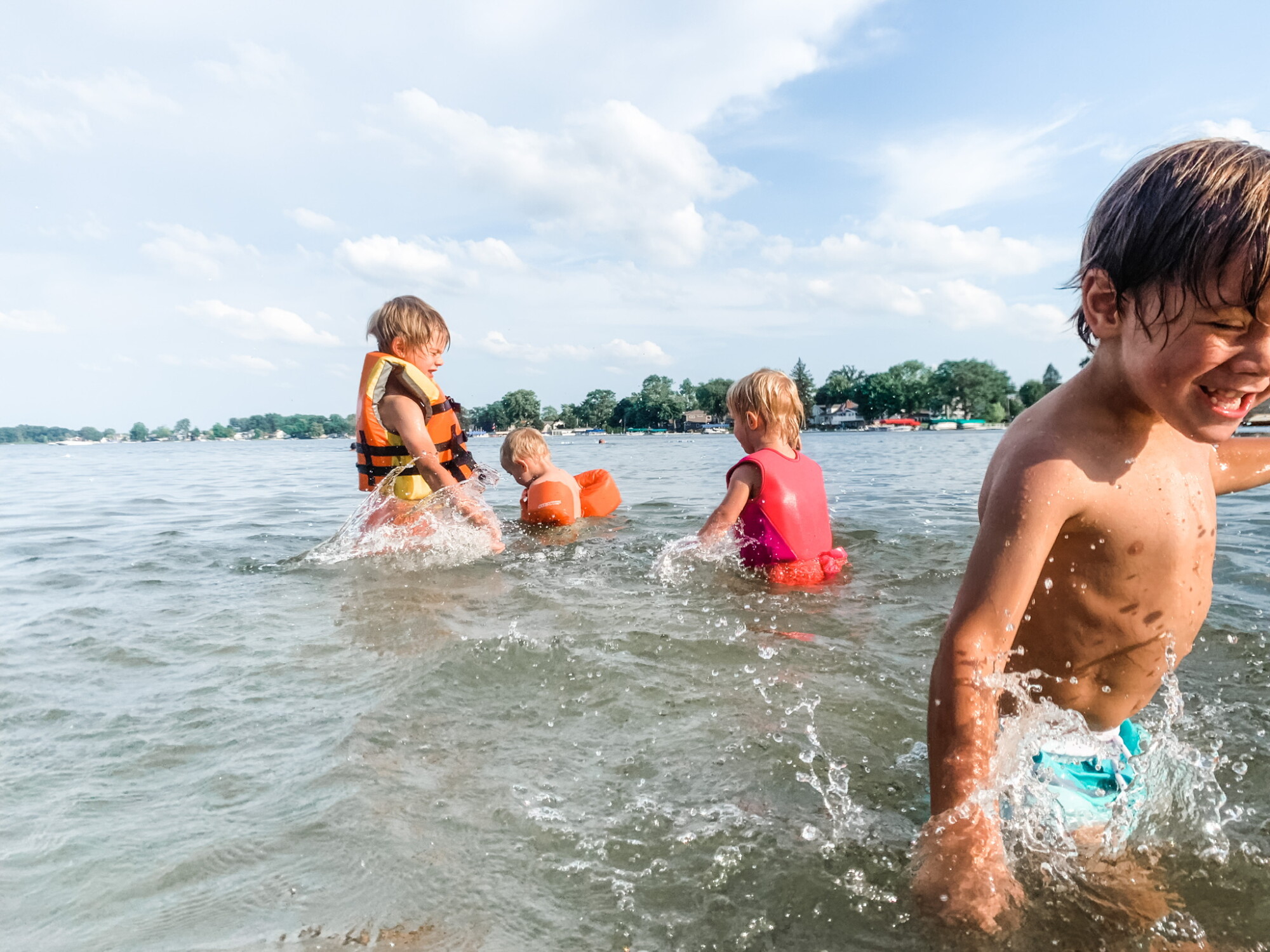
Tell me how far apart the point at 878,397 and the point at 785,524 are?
13043 cm

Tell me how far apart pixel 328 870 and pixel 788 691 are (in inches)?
72.0

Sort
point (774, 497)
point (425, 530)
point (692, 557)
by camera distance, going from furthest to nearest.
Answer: point (425, 530) → point (692, 557) → point (774, 497)

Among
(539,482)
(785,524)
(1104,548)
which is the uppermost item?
(1104,548)

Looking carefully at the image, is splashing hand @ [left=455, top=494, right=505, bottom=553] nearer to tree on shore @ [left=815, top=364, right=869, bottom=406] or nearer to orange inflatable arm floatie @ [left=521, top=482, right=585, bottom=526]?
orange inflatable arm floatie @ [left=521, top=482, right=585, bottom=526]

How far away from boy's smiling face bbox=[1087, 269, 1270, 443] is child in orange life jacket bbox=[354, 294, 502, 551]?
17.8 ft

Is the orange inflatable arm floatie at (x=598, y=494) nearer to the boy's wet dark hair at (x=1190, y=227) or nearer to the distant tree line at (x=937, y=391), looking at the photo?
the boy's wet dark hair at (x=1190, y=227)

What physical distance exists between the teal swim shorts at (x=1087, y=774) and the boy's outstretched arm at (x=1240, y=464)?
2.67 feet

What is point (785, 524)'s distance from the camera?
521 centimetres

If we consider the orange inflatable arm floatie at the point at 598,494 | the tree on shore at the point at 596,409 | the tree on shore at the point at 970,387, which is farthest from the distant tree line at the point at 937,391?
the orange inflatable arm floatie at the point at 598,494

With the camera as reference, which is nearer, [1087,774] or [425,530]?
[1087,774]

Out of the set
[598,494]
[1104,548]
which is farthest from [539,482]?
[1104,548]

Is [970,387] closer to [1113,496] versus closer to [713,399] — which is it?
[713,399]

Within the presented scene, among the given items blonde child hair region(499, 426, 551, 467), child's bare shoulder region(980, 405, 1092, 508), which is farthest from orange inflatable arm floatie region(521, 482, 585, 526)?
child's bare shoulder region(980, 405, 1092, 508)

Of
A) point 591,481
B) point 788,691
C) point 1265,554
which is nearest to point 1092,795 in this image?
point 788,691
